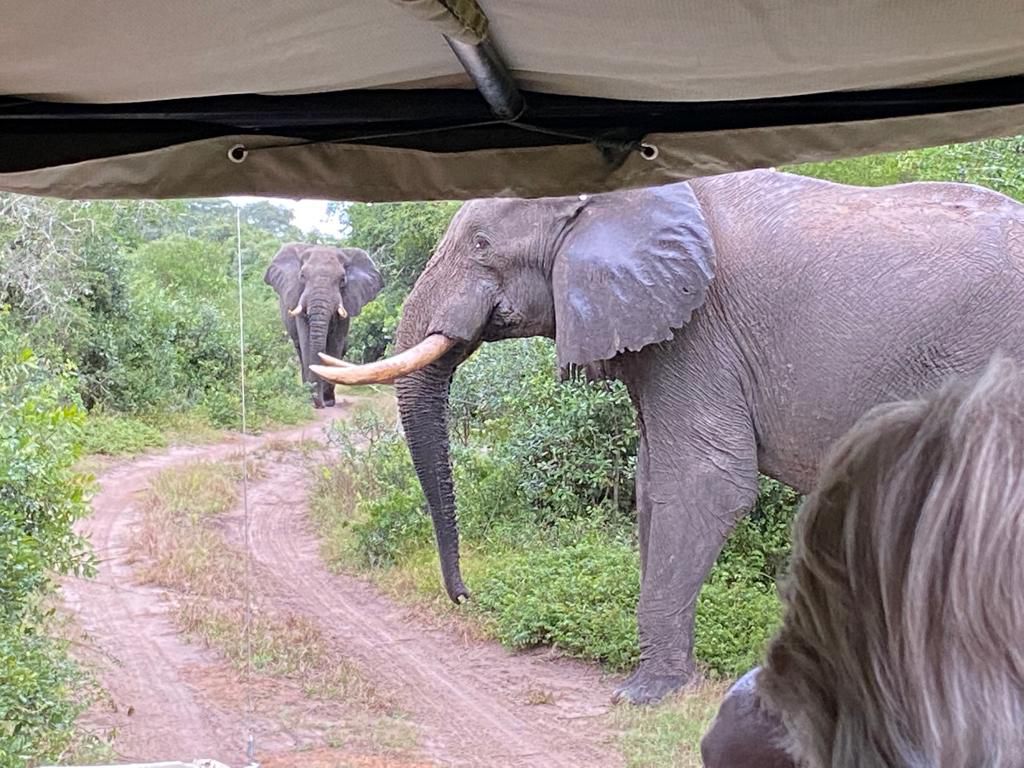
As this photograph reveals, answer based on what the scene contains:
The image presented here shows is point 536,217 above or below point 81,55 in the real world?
below

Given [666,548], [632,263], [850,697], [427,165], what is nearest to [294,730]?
[666,548]

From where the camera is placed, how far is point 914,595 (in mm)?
410

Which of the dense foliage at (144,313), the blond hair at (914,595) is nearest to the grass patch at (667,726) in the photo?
the dense foliage at (144,313)

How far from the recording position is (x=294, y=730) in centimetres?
347

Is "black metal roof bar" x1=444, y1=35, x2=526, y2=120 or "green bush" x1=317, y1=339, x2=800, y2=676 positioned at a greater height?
"black metal roof bar" x1=444, y1=35, x2=526, y2=120

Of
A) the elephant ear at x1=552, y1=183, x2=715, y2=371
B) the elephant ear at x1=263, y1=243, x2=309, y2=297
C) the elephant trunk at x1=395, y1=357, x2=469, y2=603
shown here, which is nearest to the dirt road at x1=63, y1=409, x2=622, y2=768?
the elephant trunk at x1=395, y1=357, x2=469, y2=603

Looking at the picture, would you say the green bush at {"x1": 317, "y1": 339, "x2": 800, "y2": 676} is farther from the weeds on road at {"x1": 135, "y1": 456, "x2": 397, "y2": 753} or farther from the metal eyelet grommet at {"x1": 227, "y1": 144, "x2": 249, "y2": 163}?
the metal eyelet grommet at {"x1": 227, "y1": 144, "x2": 249, "y2": 163}

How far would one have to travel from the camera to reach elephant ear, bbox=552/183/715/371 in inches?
115

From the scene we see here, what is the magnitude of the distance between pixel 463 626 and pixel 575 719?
0.73 metres

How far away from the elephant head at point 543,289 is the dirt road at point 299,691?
595mm

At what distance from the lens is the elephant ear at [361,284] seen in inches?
232

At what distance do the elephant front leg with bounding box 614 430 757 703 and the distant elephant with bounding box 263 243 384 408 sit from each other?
2965 millimetres

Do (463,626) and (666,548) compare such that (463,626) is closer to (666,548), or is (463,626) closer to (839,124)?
(666,548)

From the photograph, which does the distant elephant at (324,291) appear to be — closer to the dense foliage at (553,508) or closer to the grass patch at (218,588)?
the dense foliage at (553,508)
